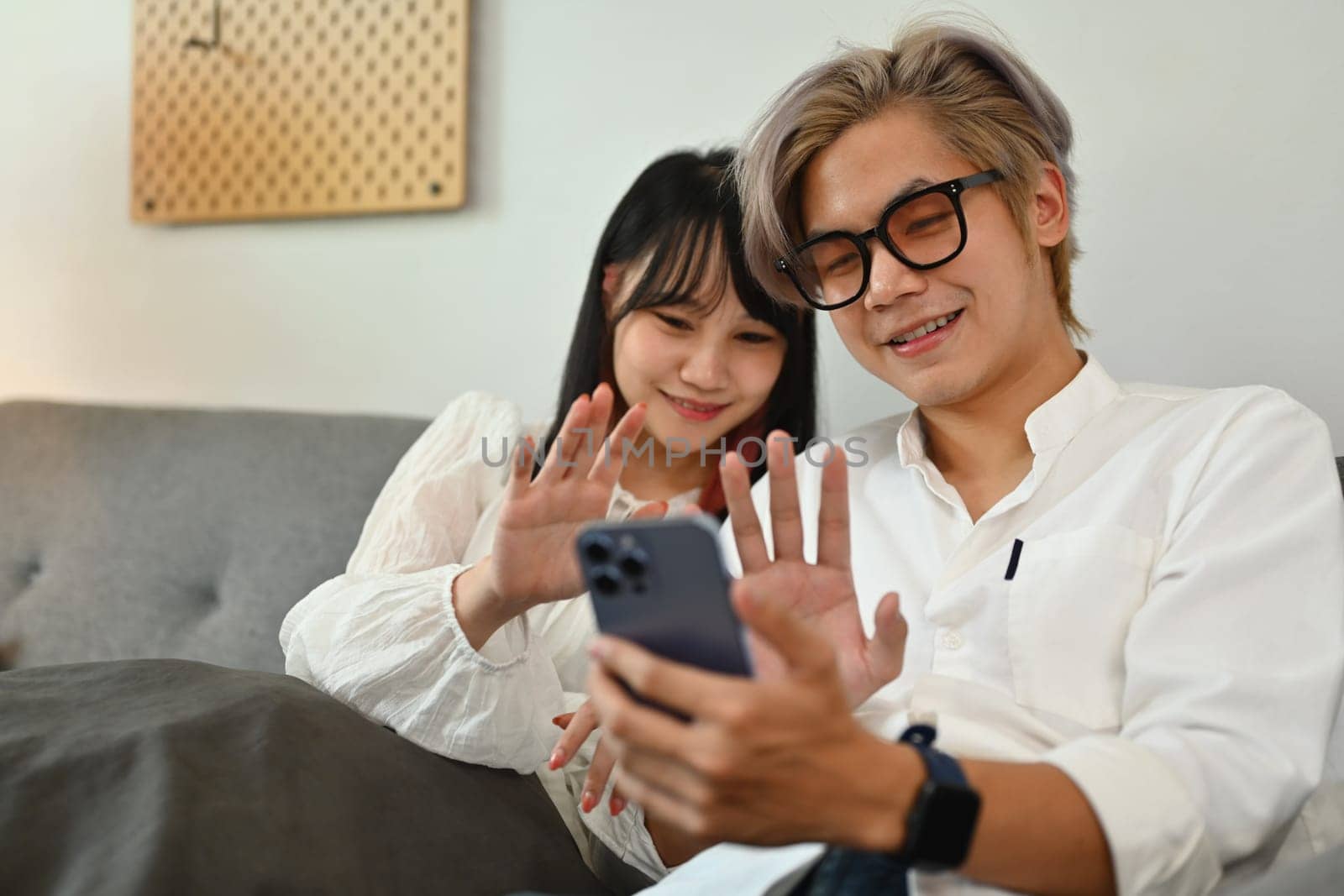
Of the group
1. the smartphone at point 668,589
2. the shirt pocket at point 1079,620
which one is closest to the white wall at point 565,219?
the shirt pocket at point 1079,620

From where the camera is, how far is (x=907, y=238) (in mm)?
1105

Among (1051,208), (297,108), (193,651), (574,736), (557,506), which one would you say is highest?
(297,108)

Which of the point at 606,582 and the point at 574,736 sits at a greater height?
the point at 606,582

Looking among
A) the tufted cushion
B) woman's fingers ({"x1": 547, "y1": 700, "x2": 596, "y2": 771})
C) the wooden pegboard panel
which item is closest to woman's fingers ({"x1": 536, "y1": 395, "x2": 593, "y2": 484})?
woman's fingers ({"x1": 547, "y1": 700, "x2": 596, "y2": 771})

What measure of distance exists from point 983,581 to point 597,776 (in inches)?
16.3

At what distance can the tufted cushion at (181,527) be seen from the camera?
1.57m

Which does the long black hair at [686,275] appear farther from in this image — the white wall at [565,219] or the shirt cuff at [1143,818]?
the shirt cuff at [1143,818]

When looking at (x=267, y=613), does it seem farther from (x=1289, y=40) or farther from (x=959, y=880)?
(x=1289, y=40)

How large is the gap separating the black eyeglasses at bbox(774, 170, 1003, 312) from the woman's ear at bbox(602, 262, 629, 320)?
0.37 m

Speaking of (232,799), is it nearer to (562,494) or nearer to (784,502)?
(562,494)

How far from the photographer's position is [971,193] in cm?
110

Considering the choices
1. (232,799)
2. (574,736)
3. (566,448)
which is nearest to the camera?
(232,799)

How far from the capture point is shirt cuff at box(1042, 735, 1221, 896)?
721mm

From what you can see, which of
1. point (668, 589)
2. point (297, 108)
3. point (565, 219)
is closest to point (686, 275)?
point (565, 219)
